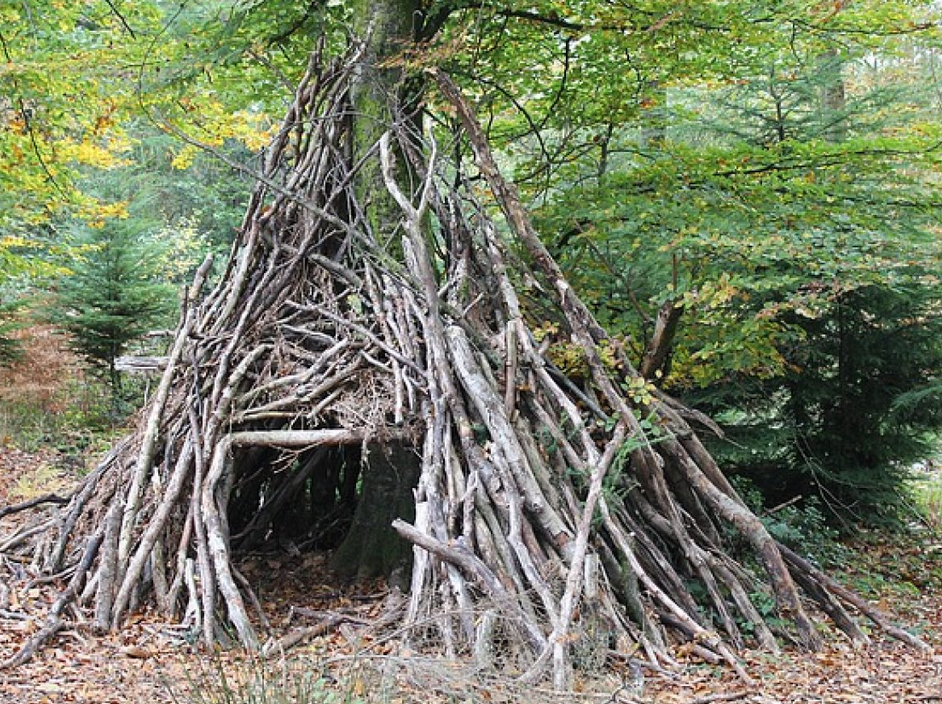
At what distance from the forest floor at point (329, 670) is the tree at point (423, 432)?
16 centimetres

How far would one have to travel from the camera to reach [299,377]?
5.26 m

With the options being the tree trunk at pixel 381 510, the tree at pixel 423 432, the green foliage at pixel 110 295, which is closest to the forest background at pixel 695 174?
the tree at pixel 423 432

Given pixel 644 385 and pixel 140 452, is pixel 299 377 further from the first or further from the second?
pixel 644 385

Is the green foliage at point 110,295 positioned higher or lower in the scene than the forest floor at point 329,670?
higher

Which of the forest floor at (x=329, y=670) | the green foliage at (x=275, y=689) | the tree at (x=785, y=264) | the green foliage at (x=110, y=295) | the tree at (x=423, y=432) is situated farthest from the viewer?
the green foliage at (x=110, y=295)

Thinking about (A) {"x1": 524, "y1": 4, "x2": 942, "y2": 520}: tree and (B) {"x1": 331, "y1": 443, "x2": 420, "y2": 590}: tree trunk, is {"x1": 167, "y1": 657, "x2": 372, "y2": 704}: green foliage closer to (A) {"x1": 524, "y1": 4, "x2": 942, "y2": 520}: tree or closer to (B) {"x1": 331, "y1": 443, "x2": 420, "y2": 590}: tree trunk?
(B) {"x1": 331, "y1": 443, "x2": 420, "y2": 590}: tree trunk

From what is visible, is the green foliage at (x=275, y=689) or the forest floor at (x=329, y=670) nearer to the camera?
the green foliage at (x=275, y=689)

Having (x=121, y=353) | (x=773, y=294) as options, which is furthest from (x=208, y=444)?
(x=121, y=353)

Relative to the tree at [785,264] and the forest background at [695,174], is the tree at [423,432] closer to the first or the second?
the forest background at [695,174]

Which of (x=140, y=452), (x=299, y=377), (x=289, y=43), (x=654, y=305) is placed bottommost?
(x=140, y=452)

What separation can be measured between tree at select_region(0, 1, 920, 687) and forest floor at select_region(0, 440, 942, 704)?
0.51 ft

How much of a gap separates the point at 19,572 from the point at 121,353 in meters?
6.65

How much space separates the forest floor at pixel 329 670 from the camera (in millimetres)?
3533

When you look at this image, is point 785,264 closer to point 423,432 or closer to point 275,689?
point 423,432
